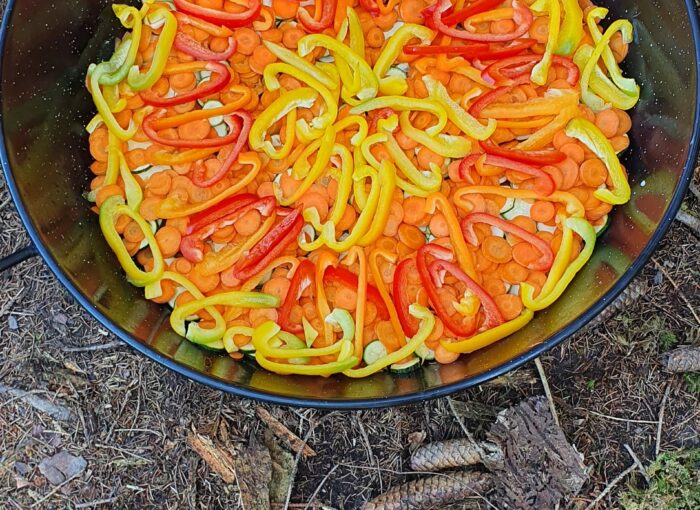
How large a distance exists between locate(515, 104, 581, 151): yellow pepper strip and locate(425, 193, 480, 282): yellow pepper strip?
0.36 meters

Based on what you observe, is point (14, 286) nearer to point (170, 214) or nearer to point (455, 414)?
point (170, 214)

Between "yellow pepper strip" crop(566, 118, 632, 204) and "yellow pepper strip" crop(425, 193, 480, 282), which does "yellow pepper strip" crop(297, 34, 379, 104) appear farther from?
"yellow pepper strip" crop(566, 118, 632, 204)

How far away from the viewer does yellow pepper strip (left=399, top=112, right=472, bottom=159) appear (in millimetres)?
2709

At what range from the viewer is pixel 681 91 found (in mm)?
2518

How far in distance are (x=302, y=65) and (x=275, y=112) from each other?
21 centimetres

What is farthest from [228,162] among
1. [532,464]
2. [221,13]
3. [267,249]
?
[532,464]

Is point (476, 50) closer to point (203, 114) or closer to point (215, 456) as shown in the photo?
point (203, 114)

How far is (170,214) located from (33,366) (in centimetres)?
107

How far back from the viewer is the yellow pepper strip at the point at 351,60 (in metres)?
2.72

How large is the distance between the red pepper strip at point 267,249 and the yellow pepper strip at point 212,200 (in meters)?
0.21

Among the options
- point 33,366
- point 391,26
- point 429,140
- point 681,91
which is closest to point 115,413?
point 33,366

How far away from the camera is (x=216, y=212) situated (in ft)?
8.90

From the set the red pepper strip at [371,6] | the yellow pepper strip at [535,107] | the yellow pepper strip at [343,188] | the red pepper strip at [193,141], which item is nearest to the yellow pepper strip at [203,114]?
the red pepper strip at [193,141]

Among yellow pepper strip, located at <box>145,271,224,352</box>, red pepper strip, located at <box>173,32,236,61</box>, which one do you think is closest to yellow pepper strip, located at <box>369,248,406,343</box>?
yellow pepper strip, located at <box>145,271,224,352</box>
